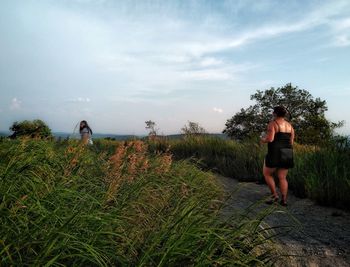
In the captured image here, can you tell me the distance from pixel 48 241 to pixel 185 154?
13.3 meters

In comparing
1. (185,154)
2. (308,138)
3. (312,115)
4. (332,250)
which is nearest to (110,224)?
(332,250)

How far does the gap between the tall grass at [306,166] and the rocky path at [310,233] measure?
1.00 feet

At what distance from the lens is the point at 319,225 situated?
21.2 feet

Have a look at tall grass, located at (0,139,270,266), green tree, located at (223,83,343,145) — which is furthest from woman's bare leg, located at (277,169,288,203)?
green tree, located at (223,83,343,145)

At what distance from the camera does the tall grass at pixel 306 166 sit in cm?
779

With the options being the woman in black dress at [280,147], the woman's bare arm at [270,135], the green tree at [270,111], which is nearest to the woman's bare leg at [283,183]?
the woman in black dress at [280,147]

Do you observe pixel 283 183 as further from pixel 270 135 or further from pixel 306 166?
pixel 306 166

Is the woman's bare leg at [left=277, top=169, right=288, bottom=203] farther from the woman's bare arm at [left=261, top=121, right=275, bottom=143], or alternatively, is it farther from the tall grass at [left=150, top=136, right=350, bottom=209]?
the woman's bare arm at [left=261, top=121, right=275, bottom=143]

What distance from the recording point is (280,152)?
316 inches

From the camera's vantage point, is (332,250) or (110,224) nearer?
(110,224)

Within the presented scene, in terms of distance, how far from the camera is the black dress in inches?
316

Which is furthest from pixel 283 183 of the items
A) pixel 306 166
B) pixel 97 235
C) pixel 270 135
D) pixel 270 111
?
pixel 270 111

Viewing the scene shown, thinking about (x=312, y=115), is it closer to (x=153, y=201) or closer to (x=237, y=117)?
(x=237, y=117)

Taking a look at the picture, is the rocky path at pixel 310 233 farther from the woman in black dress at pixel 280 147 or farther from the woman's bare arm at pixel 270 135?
the woman's bare arm at pixel 270 135
